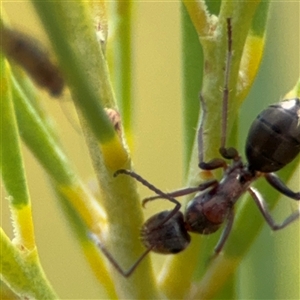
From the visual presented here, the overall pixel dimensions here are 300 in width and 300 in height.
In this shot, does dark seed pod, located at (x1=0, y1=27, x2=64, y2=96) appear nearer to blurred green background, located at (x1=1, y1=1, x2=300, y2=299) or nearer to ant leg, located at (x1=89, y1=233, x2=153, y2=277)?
ant leg, located at (x1=89, y1=233, x2=153, y2=277)

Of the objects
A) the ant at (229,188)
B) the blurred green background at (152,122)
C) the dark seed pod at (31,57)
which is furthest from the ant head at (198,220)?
the blurred green background at (152,122)

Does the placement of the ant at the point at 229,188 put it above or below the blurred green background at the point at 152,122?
above

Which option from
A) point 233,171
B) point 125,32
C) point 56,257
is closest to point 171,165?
point 56,257

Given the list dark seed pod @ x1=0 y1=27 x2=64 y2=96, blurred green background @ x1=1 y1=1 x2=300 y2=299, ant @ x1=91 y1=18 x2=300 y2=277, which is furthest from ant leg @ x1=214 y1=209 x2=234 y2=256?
blurred green background @ x1=1 y1=1 x2=300 y2=299

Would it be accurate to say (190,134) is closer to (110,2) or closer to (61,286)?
(110,2)

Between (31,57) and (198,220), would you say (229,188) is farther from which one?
(31,57)

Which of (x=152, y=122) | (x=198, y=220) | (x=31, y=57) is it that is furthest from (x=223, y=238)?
(x=152, y=122)

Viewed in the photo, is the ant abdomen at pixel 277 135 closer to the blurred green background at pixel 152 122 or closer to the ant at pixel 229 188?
the ant at pixel 229 188
